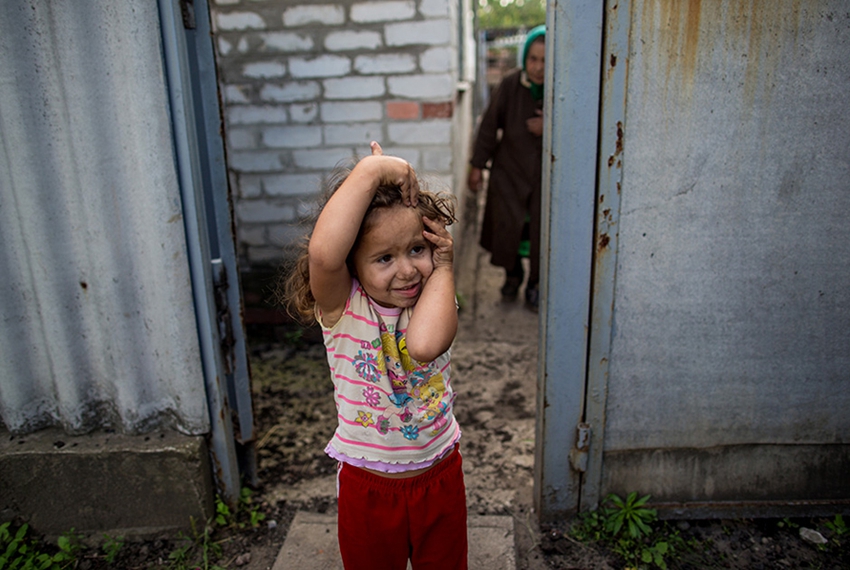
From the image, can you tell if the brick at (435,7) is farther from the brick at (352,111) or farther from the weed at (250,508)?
the weed at (250,508)

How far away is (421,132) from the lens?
412cm

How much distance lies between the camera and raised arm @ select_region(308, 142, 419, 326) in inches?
52.6

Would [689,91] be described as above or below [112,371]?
above

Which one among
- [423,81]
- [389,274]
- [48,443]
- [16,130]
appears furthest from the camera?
[423,81]

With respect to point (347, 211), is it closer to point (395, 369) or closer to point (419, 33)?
point (395, 369)

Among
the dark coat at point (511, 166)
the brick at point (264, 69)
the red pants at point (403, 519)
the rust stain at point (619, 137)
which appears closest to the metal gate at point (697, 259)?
the rust stain at point (619, 137)

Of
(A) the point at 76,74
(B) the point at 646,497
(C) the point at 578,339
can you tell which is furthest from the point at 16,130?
(B) the point at 646,497

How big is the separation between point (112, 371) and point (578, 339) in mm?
1650

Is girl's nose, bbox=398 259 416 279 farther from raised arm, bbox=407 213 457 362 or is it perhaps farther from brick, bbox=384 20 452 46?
brick, bbox=384 20 452 46

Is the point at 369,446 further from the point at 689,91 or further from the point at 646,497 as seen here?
the point at 689,91

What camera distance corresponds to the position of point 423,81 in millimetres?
4027

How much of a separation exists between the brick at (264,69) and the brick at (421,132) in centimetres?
80

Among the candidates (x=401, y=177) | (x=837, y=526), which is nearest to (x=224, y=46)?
(x=401, y=177)

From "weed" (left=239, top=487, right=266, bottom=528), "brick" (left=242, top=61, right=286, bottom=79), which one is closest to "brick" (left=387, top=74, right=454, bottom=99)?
"brick" (left=242, top=61, right=286, bottom=79)
